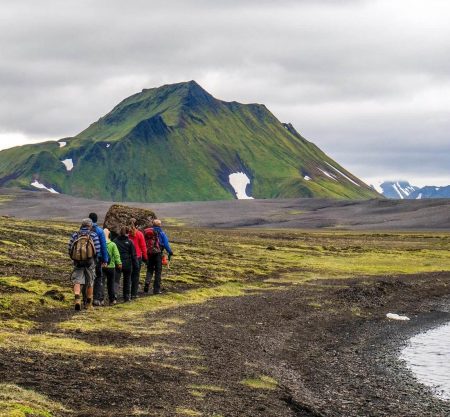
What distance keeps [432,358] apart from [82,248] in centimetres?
1609

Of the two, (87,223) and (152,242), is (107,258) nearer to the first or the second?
(87,223)

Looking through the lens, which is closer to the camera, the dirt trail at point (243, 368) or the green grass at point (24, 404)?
the green grass at point (24, 404)

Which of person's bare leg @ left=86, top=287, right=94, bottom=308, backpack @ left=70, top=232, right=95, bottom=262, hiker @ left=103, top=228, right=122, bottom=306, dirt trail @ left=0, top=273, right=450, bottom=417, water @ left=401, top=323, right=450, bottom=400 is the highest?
backpack @ left=70, top=232, right=95, bottom=262

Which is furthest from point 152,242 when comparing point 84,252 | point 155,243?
point 84,252

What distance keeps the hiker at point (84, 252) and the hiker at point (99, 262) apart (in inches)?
13.3

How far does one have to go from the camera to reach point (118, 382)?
1708 centimetres

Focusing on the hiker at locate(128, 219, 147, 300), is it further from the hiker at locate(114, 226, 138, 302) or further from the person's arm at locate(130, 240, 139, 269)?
the hiker at locate(114, 226, 138, 302)

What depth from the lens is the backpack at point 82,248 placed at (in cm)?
2884

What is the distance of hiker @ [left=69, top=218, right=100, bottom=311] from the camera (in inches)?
1136

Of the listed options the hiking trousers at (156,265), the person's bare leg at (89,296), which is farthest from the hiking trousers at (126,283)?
the person's bare leg at (89,296)

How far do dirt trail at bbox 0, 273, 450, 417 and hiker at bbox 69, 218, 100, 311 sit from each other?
3.40 m

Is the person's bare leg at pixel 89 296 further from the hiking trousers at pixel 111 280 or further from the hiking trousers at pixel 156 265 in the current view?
the hiking trousers at pixel 156 265

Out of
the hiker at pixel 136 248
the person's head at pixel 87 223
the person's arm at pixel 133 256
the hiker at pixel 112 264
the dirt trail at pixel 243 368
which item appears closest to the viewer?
the dirt trail at pixel 243 368

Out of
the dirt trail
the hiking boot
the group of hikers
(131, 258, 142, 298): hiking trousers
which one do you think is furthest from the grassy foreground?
the group of hikers
